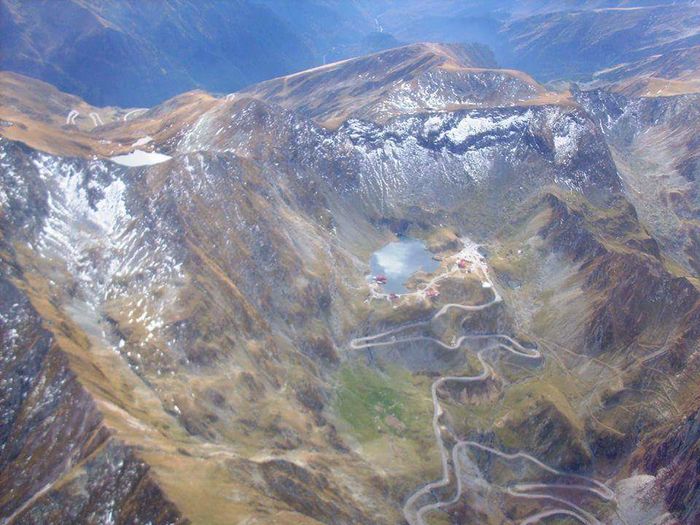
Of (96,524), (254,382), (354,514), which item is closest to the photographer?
(96,524)

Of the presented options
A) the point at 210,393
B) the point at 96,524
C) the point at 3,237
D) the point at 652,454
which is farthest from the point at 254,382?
the point at 652,454

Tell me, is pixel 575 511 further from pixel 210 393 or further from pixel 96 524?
pixel 96 524

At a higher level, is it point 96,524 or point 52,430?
point 52,430

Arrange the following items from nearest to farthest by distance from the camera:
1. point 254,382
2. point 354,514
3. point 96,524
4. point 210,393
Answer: point 96,524, point 354,514, point 210,393, point 254,382

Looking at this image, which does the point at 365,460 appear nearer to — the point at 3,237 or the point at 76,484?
the point at 76,484

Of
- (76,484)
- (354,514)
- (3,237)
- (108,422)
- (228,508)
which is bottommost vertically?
(354,514)

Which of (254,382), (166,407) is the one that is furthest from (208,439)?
(254,382)

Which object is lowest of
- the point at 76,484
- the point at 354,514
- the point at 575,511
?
the point at 575,511

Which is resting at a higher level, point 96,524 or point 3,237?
point 3,237

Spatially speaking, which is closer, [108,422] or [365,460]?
[108,422]
